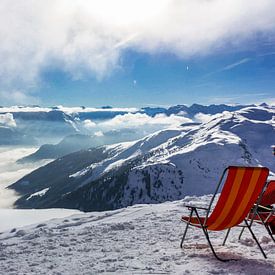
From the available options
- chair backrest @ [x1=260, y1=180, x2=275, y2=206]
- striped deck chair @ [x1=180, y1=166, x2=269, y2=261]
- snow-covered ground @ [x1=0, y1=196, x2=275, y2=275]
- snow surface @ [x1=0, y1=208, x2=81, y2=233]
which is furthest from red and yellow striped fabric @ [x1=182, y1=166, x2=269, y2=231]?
snow surface @ [x1=0, y1=208, x2=81, y2=233]

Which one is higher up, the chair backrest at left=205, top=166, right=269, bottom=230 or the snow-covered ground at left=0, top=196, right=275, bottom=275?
the chair backrest at left=205, top=166, right=269, bottom=230

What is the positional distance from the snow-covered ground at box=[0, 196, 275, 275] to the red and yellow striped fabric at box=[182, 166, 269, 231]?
80 centimetres

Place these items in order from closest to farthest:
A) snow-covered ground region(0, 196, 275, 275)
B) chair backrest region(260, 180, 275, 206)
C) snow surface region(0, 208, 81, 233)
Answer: snow-covered ground region(0, 196, 275, 275) < chair backrest region(260, 180, 275, 206) < snow surface region(0, 208, 81, 233)

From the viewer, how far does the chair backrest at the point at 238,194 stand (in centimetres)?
724

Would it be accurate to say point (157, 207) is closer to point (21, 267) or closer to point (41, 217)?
point (41, 217)

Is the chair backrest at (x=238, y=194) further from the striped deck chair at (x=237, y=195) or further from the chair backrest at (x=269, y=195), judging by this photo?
the chair backrest at (x=269, y=195)

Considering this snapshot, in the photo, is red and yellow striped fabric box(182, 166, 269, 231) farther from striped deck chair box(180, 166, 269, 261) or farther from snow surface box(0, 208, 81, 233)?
snow surface box(0, 208, 81, 233)

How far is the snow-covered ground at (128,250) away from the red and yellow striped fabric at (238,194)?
2.63 ft

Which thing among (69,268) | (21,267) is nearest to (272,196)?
(69,268)

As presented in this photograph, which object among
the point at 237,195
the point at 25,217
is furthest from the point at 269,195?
the point at 25,217

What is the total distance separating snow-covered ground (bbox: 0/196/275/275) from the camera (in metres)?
7.15

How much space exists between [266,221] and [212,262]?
1549mm

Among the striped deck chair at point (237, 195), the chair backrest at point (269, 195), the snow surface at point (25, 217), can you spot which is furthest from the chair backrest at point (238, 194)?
the snow surface at point (25, 217)

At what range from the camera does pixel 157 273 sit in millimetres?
6805
